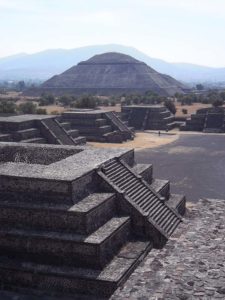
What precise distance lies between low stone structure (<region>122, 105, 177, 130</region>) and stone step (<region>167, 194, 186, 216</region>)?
35570mm

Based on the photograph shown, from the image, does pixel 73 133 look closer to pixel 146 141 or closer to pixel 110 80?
pixel 146 141

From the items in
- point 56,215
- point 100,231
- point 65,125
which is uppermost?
point 65,125

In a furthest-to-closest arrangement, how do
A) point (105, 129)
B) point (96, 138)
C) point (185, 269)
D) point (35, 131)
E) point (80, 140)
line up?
point (105, 129) → point (96, 138) → point (80, 140) → point (35, 131) → point (185, 269)

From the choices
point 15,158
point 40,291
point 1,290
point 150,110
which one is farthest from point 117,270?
point 150,110

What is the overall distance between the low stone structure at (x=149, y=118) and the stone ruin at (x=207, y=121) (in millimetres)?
2363

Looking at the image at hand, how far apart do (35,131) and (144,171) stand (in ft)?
56.3

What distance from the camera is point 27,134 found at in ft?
113

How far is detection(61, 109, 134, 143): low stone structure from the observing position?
44438 mm

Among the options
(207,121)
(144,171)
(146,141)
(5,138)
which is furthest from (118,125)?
(144,171)

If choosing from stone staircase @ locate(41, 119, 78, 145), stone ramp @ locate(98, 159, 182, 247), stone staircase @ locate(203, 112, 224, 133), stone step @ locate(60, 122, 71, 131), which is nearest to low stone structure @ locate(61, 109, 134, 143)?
stone step @ locate(60, 122, 71, 131)

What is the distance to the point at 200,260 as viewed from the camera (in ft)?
49.3

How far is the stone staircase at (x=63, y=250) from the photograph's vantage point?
45.1ft

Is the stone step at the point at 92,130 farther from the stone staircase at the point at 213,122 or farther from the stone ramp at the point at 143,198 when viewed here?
the stone ramp at the point at 143,198

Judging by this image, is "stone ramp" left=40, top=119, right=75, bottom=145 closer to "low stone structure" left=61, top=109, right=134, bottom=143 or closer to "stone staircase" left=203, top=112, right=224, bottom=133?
"low stone structure" left=61, top=109, right=134, bottom=143
